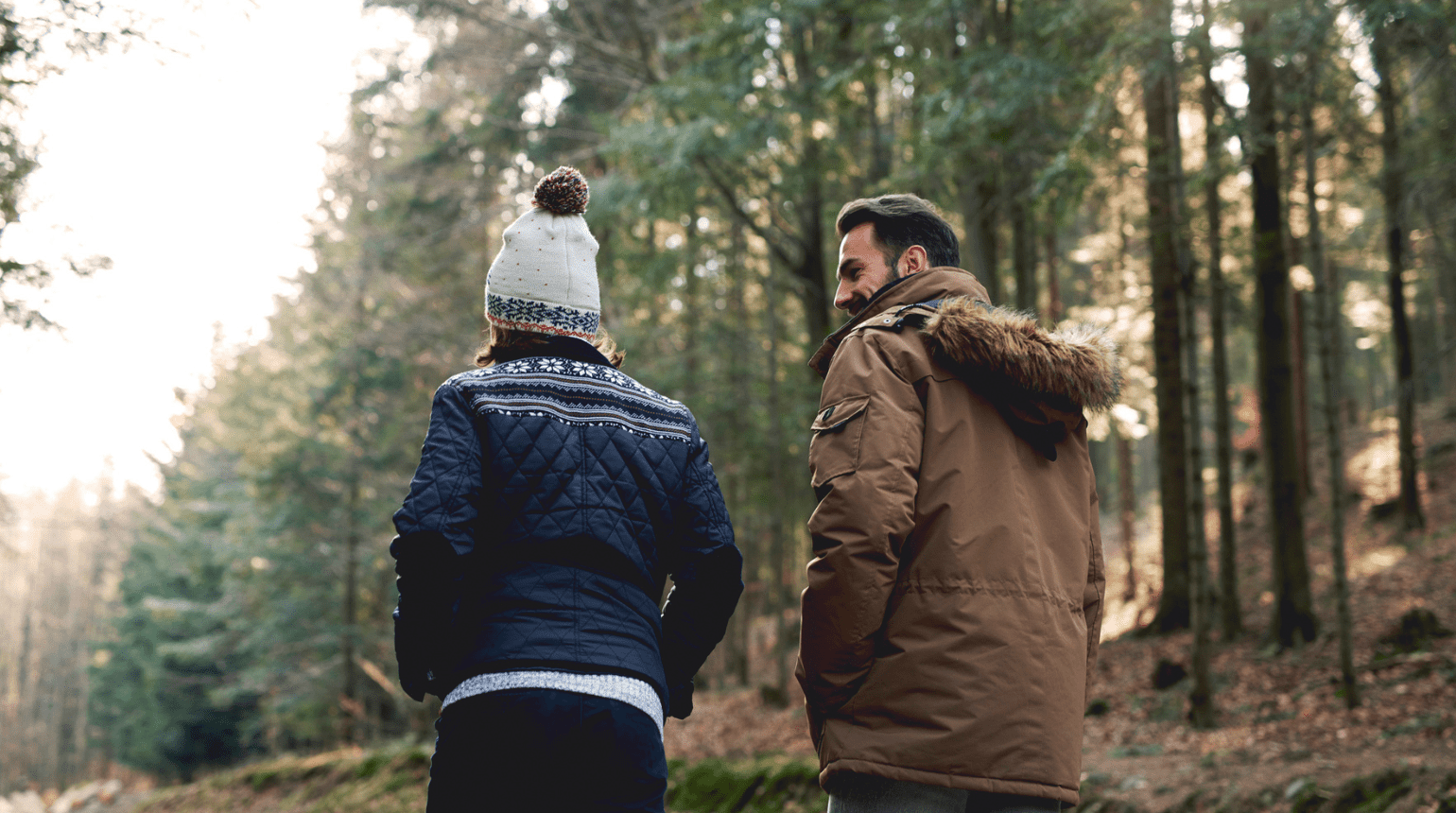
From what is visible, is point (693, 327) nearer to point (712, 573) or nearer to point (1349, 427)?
point (712, 573)

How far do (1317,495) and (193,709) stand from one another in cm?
2883

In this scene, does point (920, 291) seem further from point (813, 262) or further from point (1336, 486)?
point (813, 262)

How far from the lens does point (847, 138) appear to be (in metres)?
13.3

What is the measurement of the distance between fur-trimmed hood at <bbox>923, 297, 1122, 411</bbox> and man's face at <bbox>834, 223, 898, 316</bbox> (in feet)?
0.83

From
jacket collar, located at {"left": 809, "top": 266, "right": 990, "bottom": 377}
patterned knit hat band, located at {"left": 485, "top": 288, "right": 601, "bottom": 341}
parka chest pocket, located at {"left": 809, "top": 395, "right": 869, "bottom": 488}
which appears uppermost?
jacket collar, located at {"left": 809, "top": 266, "right": 990, "bottom": 377}

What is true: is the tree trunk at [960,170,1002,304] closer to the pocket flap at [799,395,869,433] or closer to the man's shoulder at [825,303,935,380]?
the man's shoulder at [825,303,935,380]

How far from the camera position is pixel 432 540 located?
78.2 inches

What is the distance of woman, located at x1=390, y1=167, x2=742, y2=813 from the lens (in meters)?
1.99

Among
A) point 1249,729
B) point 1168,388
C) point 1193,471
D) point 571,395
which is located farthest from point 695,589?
point 1168,388

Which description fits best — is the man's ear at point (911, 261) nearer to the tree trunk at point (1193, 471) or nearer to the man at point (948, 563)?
the man at point (948, 563)

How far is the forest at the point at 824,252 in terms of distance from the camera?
843 centimetres

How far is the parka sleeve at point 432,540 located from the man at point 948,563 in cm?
78

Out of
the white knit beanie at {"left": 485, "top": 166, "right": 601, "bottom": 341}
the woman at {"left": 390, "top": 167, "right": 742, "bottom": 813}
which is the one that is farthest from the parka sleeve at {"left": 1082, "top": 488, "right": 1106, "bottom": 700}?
the white knit beanie at {"left": 485, "top": 166, "right": 601, "bottom": 341}

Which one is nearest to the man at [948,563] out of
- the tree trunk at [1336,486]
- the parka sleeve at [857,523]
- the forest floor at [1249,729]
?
the parka sleeve at [857,523]
